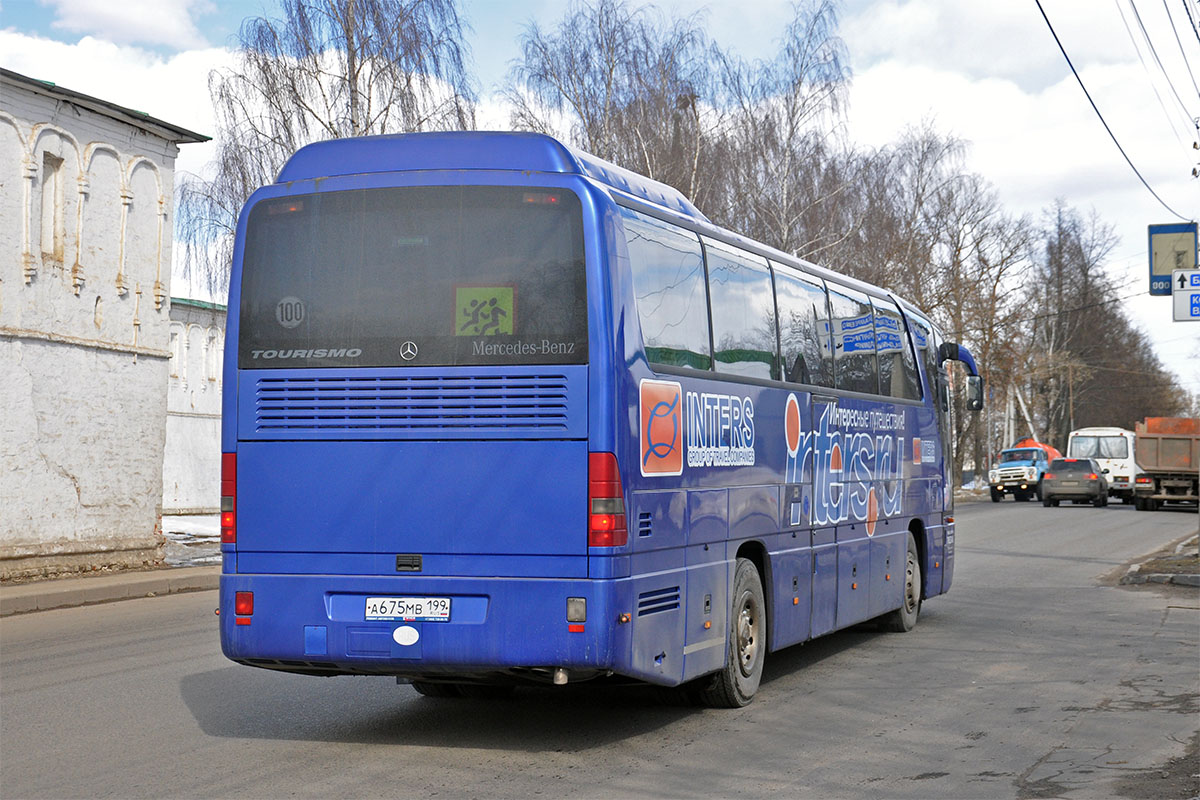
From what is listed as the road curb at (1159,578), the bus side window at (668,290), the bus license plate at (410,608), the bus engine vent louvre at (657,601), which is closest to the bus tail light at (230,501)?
the bus license plate at (410,608)

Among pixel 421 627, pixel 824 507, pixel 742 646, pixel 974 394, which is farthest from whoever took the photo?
pixel 974 394

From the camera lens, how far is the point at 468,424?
7254mm

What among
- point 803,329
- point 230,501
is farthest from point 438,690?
point 803,329

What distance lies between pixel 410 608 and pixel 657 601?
1343 millimetres

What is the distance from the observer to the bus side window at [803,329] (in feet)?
32.5

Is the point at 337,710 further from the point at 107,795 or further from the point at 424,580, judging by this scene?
the point at 107,795

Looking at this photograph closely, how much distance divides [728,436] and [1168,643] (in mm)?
5672

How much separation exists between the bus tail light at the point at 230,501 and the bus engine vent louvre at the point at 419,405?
0.26 metres

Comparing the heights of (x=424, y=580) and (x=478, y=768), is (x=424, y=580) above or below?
above

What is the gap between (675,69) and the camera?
35969 millimetres

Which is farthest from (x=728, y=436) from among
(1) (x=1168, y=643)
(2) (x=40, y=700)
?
(1) (x=1168, y=643)

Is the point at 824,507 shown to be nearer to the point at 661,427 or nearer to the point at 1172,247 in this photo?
the point at 661,427

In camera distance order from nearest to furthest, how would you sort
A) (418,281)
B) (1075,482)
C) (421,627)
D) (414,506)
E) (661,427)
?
1. (421,627)
2. (414,506)
3. (418,281)
4. (661,427)
5. (1075,482)

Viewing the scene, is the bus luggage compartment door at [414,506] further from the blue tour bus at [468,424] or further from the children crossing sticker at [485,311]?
the children crossing sticker at [485,311]
